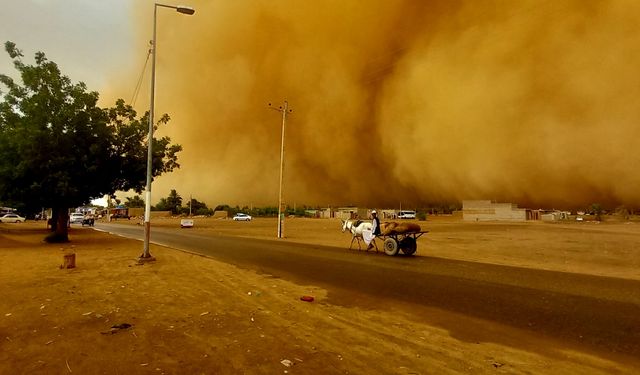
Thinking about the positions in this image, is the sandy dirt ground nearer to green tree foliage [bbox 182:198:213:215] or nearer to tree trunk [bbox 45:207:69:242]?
tree trunk [bbox 45:207:69:242]

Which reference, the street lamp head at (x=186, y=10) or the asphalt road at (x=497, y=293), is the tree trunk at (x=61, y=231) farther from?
the street lamp head at (x=186, y=10)

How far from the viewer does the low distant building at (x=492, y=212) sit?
76.1 m

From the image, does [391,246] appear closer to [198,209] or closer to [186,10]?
[186,10]

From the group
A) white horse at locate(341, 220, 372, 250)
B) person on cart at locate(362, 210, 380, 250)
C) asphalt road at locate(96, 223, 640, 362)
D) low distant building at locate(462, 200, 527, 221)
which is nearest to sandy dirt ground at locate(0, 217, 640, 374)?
asphalt road at locate(96, 223, 640, 362)

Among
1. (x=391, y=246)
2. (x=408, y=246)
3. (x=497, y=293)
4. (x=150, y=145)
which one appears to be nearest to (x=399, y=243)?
(x=391, y=246)

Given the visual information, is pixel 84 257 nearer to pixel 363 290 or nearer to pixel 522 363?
pixel 363 290

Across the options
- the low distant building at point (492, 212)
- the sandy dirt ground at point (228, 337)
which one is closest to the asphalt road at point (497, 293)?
the sandy dirt ground at point (228, 337)

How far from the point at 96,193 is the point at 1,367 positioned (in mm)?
17539

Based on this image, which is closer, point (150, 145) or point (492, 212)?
point (150, 145)

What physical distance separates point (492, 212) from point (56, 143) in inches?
3070

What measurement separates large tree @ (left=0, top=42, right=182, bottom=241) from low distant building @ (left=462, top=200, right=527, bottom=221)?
7196 centimetres

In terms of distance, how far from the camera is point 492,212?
77.4m

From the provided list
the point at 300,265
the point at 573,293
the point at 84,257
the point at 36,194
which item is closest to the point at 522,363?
the point at 573,293

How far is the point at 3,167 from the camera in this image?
16016mm
